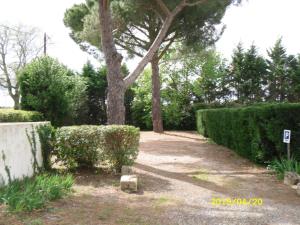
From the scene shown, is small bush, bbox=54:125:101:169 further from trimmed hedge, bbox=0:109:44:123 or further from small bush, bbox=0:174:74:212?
trimmed hedge, bbox=0:109:44:123

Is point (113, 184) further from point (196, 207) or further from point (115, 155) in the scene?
point (196, 207)

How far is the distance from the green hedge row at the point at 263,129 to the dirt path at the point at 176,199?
509 mm

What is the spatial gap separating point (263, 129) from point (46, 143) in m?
5.04

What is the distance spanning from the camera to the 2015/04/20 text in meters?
5.61

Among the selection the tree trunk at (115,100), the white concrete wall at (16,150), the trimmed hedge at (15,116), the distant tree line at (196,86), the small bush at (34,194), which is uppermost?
the distant tree line at (196,86)

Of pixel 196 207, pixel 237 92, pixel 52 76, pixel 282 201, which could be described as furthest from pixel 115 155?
pixel 237 92

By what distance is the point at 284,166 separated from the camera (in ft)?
25.1

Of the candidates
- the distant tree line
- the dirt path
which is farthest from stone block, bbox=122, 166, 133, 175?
the distant tree line

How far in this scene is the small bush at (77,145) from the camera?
24.0 feet

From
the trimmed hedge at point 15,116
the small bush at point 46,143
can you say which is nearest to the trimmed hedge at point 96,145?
the small bush at point 46,143

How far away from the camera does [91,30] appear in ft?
47.7

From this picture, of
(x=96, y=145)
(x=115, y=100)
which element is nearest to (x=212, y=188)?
(x=96, y=145)

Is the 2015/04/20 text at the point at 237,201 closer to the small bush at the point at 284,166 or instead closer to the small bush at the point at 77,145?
the small bush at the point at 284,166

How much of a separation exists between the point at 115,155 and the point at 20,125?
1971 millimetres
